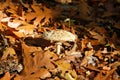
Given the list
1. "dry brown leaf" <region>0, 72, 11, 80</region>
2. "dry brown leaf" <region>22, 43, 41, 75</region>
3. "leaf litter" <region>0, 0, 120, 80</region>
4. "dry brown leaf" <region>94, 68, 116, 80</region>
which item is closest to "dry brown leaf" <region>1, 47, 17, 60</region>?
"leaf litter" <region>0, 0, 120, 80</region>

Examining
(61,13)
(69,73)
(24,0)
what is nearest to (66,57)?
(69,73)

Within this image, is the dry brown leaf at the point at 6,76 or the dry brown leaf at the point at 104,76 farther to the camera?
the dry brown leaf at the point at 104,76

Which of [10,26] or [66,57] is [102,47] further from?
[10,26]

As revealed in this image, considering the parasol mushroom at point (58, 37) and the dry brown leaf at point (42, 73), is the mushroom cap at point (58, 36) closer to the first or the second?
the parasol mushroom at point (58, 37)

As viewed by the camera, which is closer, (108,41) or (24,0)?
(108,41)

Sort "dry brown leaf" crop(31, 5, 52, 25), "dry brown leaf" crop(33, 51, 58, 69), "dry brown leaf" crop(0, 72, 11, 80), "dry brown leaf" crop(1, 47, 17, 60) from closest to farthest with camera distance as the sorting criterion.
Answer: "dry brown leaf" crop(0, 72, 11, 80), "dry brown leaf" crop(33, 51, 58, 69), "dry brown leaf" crop(1, 47, 17, 60), "dry brown leaf" crop(31, 5, 52, 25)

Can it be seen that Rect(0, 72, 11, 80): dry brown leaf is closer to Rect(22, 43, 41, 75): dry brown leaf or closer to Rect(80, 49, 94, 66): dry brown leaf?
Rect(22, 43, 41, 75): dry brown leaf

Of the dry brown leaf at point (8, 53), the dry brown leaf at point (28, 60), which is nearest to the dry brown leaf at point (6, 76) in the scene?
the dry brown leaf at point (28, 60)

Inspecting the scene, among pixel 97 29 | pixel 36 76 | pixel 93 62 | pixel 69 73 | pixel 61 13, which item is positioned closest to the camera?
pixel 36 76
